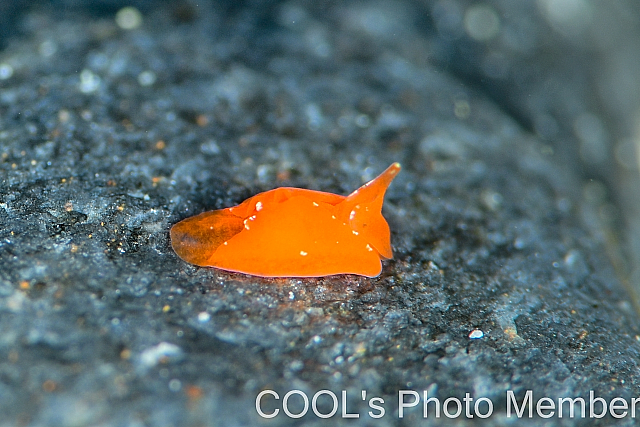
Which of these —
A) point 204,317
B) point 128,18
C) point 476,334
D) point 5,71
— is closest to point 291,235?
point 204,317

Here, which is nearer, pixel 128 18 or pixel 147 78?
pixel 147 78

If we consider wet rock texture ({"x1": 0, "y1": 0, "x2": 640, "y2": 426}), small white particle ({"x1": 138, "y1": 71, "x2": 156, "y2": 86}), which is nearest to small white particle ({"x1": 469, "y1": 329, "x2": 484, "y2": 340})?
wet rock texture ({"x1": 0, "y1": 0, "x2": 640, "y2": 426})

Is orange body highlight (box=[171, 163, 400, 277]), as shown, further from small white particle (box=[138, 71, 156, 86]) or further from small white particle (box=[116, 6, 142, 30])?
small white particle (box=[116, 6, 142, 30])

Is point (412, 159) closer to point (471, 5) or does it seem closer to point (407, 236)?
point (407, 236)

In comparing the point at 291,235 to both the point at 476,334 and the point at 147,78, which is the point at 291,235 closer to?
the point at 476,334

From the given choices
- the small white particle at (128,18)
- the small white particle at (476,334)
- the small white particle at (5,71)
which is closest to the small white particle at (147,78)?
the small white particle at (128,18)

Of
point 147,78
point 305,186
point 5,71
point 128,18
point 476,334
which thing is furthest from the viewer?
point 128,18

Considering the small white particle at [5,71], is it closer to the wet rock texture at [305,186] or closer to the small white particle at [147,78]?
the wet rock texture at [305,186]

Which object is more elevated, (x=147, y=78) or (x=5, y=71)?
(x=147, y=78)
